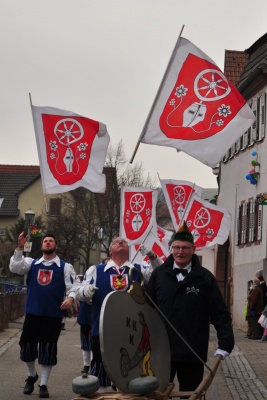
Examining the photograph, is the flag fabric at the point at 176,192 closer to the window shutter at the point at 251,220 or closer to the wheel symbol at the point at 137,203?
the wheel symbol at the point at 137,203

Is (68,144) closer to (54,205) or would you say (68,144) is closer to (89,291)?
(89,291)

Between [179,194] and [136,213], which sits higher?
[179,194]

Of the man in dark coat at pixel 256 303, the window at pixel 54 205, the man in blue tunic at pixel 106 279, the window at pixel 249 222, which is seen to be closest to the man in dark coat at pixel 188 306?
the man in blue tunic at pixel 106 279

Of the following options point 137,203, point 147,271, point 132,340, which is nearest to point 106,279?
point 147,271

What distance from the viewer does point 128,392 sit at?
23.6ft

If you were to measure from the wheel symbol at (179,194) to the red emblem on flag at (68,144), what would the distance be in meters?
10.9

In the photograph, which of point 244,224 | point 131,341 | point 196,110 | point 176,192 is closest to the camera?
point 131,341

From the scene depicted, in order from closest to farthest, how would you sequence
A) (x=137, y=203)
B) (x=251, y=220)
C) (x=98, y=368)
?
(x=98, y=368) → (x=137, y=203) → (x=251, y=220)

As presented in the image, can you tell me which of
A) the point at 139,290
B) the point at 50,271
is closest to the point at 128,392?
the point at 139,290

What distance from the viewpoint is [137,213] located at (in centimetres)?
2884

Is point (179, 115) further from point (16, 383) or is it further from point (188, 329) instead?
point (188, 329)

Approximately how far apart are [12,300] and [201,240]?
26.3ft

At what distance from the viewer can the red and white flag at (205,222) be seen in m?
27.5

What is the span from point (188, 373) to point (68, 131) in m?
7.46
